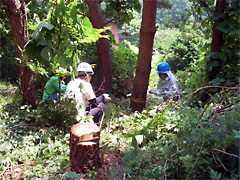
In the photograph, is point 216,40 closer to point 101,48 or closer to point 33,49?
point 101,48

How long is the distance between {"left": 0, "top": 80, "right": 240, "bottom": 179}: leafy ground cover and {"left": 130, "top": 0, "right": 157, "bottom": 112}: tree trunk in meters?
0.69

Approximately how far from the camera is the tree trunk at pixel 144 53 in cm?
410

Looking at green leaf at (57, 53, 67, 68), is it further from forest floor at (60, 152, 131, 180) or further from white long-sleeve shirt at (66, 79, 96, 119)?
forest floor at (60, 152, 131, 180)

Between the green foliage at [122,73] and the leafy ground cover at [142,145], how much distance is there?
252 centimetres

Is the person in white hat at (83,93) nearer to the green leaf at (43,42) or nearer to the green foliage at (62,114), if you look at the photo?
the green foliage at (62,114)

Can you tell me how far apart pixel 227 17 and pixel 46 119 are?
438 cm

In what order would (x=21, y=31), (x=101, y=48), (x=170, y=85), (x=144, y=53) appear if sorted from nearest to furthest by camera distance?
(x=21, y=31) < (x=144, y=53) < (x=170, y=85) < (x=101, y=48)

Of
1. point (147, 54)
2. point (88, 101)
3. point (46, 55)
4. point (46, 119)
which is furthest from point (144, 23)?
point (46, 119)

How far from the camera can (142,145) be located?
3.04 m

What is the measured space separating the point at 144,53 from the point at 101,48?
1.97 metres

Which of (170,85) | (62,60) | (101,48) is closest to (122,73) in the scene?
(101,48)

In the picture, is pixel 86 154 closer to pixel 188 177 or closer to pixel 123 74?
pixel 188 177

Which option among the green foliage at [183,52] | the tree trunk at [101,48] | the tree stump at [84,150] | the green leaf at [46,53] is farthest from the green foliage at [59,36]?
the green foliage at [183,52]

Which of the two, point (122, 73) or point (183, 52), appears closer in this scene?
point (122, 73)
